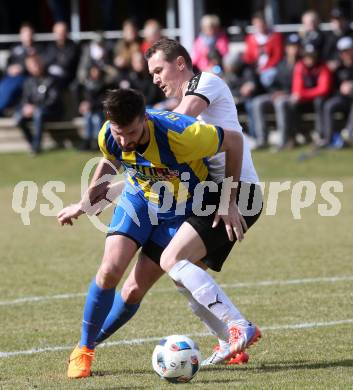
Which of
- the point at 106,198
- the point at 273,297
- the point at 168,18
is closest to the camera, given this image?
the point at 106,198

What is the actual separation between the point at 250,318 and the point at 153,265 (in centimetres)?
154

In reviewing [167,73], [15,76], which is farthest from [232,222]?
[15,76]

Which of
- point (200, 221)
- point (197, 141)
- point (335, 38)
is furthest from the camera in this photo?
point (335, 38)

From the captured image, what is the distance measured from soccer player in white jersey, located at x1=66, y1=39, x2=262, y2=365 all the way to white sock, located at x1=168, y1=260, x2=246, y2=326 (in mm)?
71

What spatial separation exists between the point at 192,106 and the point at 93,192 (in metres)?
0.79

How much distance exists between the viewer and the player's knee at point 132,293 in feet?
19.5

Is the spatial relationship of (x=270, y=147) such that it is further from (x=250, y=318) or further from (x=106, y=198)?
(x=106, y=198)

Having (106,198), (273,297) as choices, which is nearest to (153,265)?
(106,198)

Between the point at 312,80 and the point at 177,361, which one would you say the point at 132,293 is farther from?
the point at 312,80

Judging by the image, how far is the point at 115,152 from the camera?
18.7ft

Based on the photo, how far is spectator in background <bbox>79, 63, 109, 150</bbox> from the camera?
17906mm

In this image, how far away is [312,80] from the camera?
1703cm

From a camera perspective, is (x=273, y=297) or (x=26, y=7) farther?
(x=26, y=7)

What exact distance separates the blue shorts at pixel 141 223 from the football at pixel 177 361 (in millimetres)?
631
